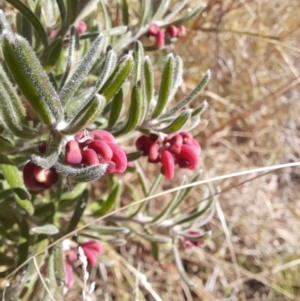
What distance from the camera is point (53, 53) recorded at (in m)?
1.25

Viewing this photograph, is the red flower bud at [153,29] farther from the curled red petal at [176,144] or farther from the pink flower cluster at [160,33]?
the curled red petal at [176,144]

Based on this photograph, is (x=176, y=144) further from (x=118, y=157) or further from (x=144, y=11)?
(x=144, y=11)

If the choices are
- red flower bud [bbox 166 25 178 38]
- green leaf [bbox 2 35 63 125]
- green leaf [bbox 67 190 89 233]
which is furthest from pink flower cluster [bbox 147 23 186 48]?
green leaf [bbox 2 35 63 125]

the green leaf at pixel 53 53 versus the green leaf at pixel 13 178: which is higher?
the green leaf at pixel 53 53

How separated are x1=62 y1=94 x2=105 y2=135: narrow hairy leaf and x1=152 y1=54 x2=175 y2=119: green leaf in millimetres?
258

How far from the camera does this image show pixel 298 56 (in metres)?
2.87

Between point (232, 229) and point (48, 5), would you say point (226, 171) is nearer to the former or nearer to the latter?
point (232, 229)

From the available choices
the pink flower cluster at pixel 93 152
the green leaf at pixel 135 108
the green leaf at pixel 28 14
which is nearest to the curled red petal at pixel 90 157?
the pink flower cluster at pixel 93 152

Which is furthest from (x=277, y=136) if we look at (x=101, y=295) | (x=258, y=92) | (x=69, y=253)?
(x=69, y=253)

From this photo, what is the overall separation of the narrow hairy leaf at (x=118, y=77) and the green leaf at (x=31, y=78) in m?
0.10

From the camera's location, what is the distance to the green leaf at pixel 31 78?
794mm

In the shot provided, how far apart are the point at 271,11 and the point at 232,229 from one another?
1.24 m

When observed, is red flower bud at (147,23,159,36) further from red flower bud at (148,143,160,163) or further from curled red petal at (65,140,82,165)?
curled red petal at (65,140,82,165)

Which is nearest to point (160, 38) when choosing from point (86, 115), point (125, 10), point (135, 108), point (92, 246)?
point (125, 10)
